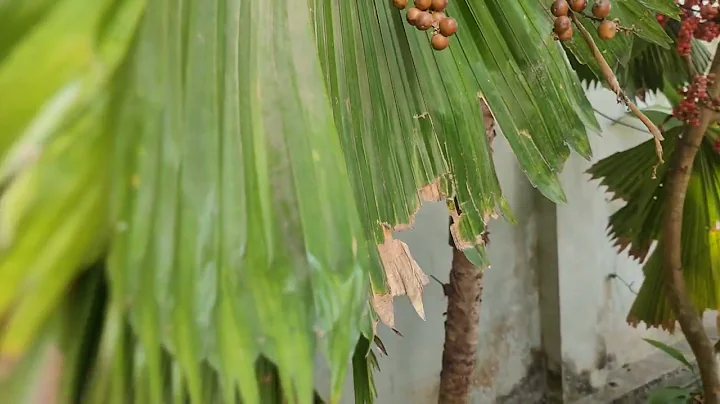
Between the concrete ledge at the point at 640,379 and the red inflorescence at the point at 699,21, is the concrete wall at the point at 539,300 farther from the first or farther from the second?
the red inflorescence at the point at 699,21

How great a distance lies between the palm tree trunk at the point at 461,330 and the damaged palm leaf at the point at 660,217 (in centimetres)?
59

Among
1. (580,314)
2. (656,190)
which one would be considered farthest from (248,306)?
(580,314)

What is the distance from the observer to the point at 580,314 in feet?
6.30

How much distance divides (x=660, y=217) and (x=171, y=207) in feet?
3.97

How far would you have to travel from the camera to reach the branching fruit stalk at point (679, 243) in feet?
3.40

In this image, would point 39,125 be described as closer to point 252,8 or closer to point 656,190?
point 252,8

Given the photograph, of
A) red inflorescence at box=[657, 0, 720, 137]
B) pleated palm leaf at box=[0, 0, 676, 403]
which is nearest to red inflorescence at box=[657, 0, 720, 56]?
red inflorescence at box=[657, 0, 720, 137]

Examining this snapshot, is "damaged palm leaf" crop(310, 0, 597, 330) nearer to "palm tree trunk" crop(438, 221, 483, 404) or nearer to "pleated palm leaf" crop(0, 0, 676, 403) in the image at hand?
"pleated palm leaf" crop(0, 0, 676, 403)

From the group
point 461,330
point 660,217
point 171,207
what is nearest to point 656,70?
point 660,217

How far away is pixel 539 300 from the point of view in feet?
6.25

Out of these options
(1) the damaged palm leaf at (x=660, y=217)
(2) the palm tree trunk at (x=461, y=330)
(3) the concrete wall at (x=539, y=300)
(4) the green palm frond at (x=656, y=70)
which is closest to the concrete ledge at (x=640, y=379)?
(3) the concrete wall at (x=539, y=300)

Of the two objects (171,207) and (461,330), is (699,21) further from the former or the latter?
(171,207)

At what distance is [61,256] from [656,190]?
1223mm

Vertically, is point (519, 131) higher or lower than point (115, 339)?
lower
